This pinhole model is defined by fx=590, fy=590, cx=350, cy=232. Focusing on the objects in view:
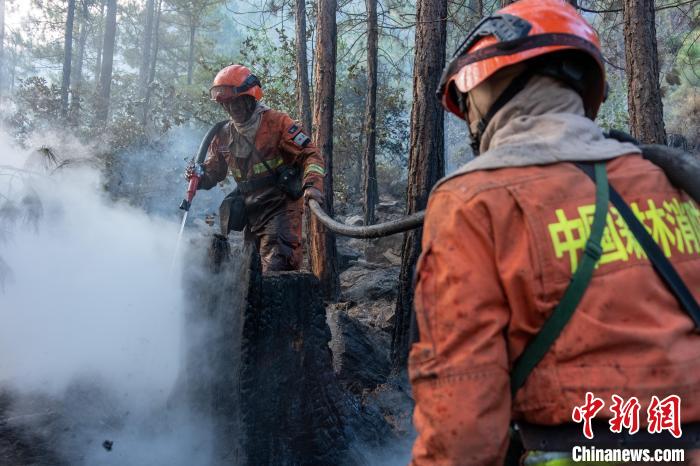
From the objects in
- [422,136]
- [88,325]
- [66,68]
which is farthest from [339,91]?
[88,325]

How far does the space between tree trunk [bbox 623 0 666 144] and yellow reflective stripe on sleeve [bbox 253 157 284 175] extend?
11.3 ft

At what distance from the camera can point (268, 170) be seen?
568cm

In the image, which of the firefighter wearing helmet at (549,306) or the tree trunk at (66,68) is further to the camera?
the tree trunk at (66,68)

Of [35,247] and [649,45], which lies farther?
[649,45]

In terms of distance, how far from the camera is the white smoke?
366 centimetres

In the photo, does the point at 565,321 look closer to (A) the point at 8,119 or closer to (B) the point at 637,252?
(B) the point at 637,252

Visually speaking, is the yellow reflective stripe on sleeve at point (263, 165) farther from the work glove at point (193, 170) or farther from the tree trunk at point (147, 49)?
the tree trunk at point (147, 49)

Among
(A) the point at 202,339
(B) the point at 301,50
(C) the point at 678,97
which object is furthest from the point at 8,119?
(C) the point at 678,97

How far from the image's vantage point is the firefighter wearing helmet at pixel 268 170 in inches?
218

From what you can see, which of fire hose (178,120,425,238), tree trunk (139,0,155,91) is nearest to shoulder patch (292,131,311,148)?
fire hose (178,120,425,238)

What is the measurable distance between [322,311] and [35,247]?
2851 mm

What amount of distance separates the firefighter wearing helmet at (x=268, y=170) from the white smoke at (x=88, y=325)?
3.11 ft

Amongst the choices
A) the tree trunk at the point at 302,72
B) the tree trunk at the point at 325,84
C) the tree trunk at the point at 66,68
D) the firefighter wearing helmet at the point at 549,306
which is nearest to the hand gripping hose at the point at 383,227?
the firefighter wearing helmet at the point at 549,306

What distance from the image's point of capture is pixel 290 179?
566 cm
